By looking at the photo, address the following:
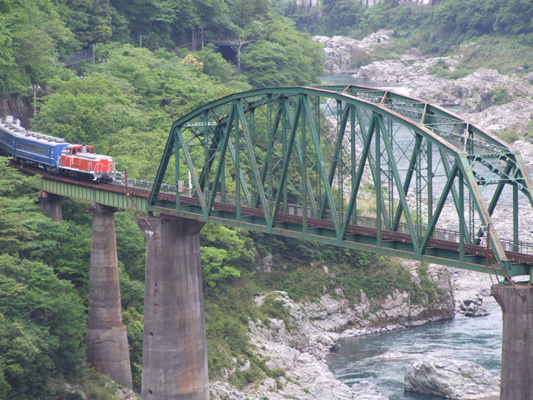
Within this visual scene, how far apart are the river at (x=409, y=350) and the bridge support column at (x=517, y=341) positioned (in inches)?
940

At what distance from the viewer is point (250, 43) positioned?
146500mm

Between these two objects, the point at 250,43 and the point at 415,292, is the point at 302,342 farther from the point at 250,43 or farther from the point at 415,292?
the point at 250,43

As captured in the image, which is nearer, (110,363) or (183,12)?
(110,363)

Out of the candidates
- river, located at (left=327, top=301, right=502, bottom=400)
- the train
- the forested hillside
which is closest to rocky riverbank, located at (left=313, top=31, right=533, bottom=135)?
the forested hillside

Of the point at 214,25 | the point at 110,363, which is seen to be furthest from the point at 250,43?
the point at 110,363

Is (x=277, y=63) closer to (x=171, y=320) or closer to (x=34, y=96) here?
(x=34, y=96)

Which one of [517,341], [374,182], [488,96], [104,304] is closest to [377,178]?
[374,182]

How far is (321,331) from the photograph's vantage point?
240 ft

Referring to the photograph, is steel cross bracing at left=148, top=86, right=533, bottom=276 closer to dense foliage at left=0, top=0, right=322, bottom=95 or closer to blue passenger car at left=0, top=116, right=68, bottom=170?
blue passenger car at left=0, top=116, right=68, bottom=170

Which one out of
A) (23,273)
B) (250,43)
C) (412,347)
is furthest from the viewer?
(250,43)

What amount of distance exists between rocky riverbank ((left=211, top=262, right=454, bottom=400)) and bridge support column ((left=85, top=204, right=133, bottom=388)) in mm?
6199

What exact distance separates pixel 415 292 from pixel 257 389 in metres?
23.7

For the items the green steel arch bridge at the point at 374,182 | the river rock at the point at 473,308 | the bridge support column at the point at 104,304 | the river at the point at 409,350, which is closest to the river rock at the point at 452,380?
the river at the point at 409,350

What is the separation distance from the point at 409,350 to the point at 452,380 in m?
8.69
